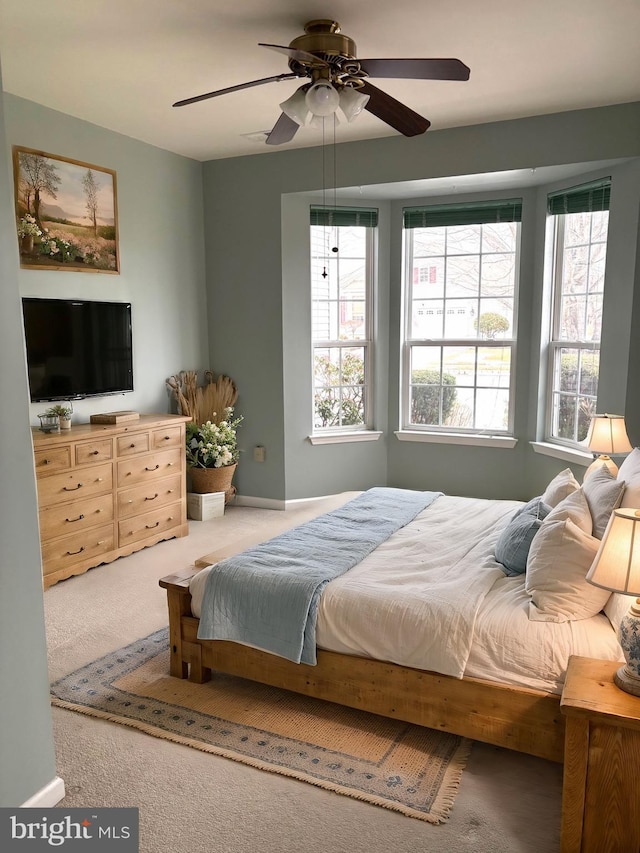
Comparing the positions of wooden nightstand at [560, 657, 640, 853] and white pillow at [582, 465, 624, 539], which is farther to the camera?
white pillow at [582, 465, 624, 539]

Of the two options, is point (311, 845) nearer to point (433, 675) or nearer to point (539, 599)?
point (433, 675)

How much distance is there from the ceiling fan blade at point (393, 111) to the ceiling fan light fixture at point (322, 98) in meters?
0.19

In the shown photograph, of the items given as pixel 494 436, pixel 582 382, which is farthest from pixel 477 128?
pixel 494 436

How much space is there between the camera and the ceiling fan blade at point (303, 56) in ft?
8.45

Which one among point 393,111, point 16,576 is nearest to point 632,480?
point 393,111

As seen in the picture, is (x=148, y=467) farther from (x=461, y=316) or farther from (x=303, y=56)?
(x=303, y=56)

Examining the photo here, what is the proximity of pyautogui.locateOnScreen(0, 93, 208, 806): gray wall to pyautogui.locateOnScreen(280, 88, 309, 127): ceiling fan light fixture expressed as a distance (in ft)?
4.02

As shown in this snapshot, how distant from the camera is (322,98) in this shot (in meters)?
2.85

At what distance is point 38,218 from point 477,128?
3.01 m

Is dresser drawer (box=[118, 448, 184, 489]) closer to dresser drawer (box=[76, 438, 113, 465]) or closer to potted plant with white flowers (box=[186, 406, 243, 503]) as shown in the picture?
dresser drawer (box=[76, 438, 113, 465])

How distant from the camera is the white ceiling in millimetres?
2986

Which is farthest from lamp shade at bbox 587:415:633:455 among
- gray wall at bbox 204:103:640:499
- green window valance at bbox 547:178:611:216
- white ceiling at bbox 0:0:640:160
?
white ceiling at bbox 0:0:640:160

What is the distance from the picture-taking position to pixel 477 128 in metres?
4.64

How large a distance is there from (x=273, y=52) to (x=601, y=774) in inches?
137
